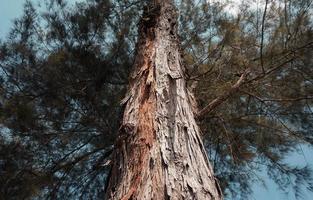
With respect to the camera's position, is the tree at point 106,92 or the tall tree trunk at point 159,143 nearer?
the tall tree trunk at point 159,143

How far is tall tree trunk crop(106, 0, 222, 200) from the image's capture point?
57.1 inches

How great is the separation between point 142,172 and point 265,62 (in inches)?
65.5

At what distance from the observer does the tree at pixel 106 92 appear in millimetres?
3076

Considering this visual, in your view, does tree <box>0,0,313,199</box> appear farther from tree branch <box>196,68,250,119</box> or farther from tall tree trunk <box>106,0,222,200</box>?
tall tree trunk <box>106,0,222,200</box>

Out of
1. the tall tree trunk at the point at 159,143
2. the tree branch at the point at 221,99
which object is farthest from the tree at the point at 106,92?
the tall tree trunk at the point at 159,143

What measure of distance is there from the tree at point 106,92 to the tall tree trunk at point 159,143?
31.9 inches

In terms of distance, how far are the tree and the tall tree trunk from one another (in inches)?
31.9

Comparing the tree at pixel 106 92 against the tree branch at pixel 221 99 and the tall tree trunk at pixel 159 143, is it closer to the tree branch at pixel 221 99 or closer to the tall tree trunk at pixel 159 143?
the tree branch at pixel 221 99

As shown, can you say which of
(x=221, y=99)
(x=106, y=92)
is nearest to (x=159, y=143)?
(x=221, y=99)

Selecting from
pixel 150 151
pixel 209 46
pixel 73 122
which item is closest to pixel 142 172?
pixel 150 151

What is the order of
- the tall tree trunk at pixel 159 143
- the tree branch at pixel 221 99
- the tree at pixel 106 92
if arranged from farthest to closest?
the tree at pixel 106 92, the tree branch at pixel 221 99, the tall tree trunk at pixel 159 143

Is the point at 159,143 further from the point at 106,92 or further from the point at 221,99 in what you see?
the point at 106,92

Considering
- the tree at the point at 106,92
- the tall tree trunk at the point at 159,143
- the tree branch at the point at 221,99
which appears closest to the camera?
the tall tree trunk at the point at 159,143

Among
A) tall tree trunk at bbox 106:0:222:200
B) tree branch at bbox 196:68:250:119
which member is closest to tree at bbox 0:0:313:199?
tree branch at bbox 196:68:250:119
